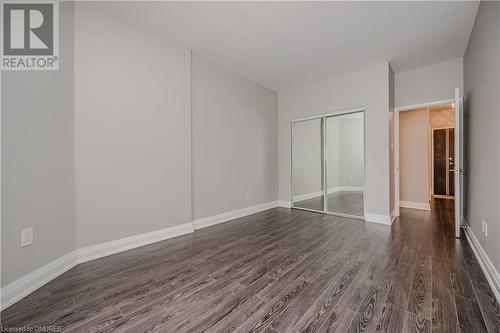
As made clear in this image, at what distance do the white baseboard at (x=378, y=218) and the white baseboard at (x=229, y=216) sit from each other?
6.63 ft

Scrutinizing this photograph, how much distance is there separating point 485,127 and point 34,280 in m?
4.40

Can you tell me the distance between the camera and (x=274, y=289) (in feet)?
5.67

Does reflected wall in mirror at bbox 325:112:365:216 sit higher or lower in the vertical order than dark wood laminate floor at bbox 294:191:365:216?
higher

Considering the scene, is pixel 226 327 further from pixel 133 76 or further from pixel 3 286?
pixel 133 76

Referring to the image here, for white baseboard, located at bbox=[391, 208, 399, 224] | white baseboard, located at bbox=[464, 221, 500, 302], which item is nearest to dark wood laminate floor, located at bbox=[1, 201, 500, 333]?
white baseboard, located at bbox=[464, 221, 500, 302]

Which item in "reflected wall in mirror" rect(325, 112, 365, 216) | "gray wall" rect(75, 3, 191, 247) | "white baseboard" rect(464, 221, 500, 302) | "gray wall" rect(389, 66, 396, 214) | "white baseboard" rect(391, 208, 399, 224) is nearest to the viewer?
"white baseboard" rect(464, 221, 500, 302)

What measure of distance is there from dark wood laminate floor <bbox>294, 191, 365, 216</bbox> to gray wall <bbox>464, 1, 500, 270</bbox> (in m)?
1.52

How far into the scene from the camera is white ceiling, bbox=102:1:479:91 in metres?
2.31

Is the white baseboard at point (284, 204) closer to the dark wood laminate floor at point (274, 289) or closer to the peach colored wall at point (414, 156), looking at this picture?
the dark wood laminate floor at point (274, 289)

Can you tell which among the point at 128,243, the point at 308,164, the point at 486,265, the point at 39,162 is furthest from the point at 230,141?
the point at 486,265

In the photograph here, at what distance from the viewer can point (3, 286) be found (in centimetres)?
152

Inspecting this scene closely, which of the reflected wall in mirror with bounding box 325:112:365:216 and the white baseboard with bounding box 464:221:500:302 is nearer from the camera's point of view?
the white baseboard with bounding box 464:221:500:302

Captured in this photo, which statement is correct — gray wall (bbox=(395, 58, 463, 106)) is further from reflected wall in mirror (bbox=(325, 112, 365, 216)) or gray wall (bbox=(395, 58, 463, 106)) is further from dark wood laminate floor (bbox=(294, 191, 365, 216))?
dark wood laminate floor (bbox=(294, 191, 365, 216))

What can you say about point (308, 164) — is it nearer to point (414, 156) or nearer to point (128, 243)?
point (414, 156)
